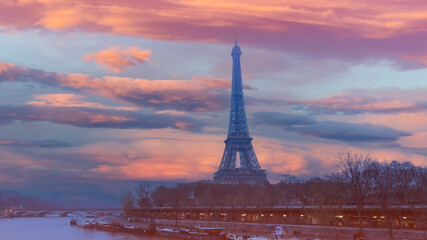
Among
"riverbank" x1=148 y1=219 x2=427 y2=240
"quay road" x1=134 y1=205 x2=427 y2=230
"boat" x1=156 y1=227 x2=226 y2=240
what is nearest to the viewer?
"riverbank" x1=148 y1=219 x2=427 y2=240

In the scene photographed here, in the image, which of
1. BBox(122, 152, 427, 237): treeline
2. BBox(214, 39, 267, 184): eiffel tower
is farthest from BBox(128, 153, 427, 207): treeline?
BBox(214, 39, 267, 184): eiffel tower

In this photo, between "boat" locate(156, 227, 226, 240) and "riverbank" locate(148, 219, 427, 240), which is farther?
"boat" locate(156, 227, 226, 240)

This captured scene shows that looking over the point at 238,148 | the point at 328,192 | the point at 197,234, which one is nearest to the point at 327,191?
the point at 328,192

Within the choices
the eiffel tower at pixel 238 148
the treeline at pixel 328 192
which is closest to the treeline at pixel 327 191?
the treeline at pixel 328 192

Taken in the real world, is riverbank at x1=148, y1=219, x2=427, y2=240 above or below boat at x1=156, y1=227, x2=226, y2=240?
above

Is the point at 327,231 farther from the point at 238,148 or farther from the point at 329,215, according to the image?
the point at 238,148

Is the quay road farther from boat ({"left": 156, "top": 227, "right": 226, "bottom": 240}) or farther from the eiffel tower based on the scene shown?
the eiffel tower

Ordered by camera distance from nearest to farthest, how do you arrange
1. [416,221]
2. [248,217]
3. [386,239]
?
[386,239]
[416,221]
[248,217]

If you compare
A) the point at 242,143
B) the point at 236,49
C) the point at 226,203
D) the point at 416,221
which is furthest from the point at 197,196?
the point at 416,221

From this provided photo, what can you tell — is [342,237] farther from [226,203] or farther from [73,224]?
[73,224]
